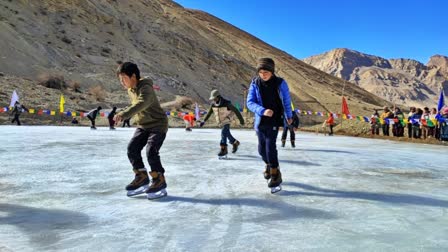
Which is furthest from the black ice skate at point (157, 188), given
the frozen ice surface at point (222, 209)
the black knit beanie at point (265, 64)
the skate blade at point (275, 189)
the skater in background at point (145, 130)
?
the black knit beanie at point (265, 64)

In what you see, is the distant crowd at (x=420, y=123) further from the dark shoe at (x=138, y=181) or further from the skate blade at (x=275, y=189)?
the dark shoe at (x=138, y=181)

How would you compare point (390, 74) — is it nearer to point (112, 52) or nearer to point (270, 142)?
point (112, 52)

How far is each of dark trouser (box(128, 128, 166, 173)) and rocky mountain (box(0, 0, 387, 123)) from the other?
21.3m

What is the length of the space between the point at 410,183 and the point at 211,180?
257 cm

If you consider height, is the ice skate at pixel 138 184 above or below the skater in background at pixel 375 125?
below

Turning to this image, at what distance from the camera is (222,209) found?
380 centimetres

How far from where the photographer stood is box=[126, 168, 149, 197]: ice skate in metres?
4.41

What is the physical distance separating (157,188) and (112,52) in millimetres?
38229

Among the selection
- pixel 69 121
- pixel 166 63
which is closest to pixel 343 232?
pixel 69 121

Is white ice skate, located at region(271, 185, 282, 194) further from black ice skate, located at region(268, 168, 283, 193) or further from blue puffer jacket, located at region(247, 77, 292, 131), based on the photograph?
blue puffer jacket, located at region(247, 77, 292, 131)

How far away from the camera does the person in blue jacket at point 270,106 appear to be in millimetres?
4738

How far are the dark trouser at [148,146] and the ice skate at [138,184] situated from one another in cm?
9

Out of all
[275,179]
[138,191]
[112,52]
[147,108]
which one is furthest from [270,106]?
[112,52]

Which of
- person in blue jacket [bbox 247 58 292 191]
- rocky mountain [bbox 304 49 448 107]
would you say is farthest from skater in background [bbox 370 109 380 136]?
rocky mountain [bbox 304 49 448 107]
